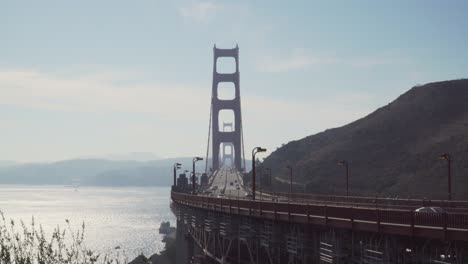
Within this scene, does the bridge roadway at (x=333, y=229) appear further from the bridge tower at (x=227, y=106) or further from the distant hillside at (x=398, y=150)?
the bridge tower at (x=227, y=106)

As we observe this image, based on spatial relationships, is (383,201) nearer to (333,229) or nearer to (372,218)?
(333,229)

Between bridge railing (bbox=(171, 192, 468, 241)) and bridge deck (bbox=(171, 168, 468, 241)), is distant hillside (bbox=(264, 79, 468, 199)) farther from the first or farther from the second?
bridge railing (bbox=(171, 192, 468, 241))

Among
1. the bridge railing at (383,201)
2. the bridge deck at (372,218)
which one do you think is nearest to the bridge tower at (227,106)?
the bridge railing at (383,201)

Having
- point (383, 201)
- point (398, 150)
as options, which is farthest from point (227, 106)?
point (383, 201)

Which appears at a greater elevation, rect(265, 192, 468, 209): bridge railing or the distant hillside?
the distant hillside

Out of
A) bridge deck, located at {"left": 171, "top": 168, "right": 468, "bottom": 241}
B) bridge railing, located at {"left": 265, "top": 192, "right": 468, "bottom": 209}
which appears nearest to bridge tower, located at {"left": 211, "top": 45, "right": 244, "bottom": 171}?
bridge railing, located at {"left": 265, "top": 192, "right": 468, "bottom": 209}

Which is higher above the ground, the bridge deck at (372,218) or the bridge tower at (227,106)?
the bridge tower at (227,106)
